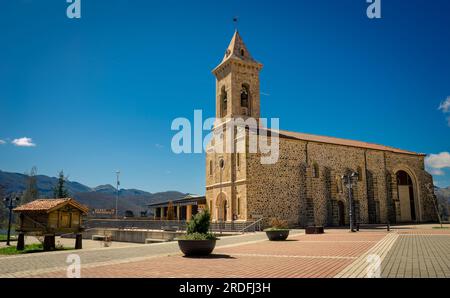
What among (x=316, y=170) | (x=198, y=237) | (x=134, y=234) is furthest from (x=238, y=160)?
(x=198, y=237)

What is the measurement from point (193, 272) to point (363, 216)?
34666 millimetres

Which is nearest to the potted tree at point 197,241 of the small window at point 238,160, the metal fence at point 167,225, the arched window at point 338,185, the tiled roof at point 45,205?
the tiled roof at point 45,205

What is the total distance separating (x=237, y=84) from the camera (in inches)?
1412

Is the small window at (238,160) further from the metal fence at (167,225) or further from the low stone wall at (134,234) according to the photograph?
the low stone wall at (134,234)

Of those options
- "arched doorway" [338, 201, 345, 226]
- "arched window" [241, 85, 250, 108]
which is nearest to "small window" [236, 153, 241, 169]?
"arched window" [241, 85, 250, 108]

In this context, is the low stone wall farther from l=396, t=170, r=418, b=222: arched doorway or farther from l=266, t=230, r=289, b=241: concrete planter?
l=396, t=170, r=418, b=222: arched doorway

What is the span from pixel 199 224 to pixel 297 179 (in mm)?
22855

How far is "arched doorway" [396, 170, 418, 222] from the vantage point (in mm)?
43000

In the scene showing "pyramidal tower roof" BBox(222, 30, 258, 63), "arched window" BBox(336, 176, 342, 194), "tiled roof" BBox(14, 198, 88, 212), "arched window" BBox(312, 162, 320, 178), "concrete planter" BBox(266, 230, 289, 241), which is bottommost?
"concrete planter" BBox(266, 230, 289, 241)

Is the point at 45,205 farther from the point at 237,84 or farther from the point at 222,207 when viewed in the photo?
the point at 237,84
